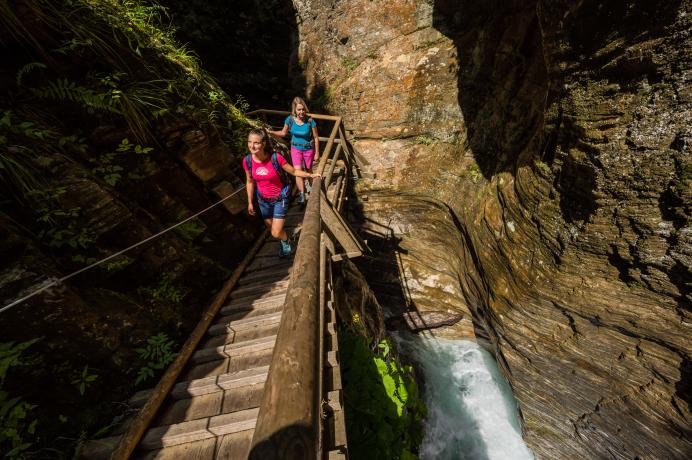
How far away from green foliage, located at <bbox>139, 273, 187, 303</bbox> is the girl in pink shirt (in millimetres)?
1524

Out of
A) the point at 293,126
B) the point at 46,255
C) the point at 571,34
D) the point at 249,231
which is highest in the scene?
the point at 571,34

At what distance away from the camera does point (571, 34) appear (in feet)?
11.2

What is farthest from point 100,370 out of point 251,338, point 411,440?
point 411,440

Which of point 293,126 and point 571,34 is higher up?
point 571,34

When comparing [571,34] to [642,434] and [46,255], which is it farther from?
[46,255]

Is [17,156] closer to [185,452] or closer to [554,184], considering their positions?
[185,452]

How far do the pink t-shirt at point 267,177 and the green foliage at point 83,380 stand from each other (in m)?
2.76

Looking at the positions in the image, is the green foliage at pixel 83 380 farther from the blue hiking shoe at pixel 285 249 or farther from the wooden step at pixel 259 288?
the blue hiking shoe at pixel 285 249

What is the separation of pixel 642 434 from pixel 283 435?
6410 millimetres

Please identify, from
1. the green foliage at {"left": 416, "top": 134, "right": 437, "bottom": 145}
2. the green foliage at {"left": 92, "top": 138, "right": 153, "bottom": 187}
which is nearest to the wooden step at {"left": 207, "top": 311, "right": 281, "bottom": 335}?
the green foliage at {"left": 92, "top": 138, "right": 153, "bottom": 187}

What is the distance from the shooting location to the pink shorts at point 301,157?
5.51 m

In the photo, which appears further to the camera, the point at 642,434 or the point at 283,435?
the point at 642,434

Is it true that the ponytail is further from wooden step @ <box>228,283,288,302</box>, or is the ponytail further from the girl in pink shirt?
wooden step @ <box>228,283,288,302</box>

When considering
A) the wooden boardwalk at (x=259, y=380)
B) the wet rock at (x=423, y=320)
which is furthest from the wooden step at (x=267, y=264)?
the wet rock at (x=423, y=320)
